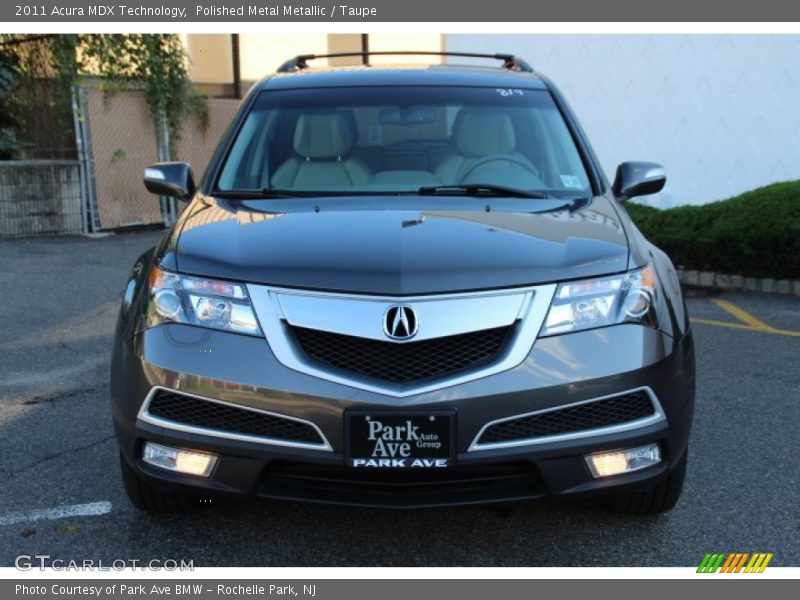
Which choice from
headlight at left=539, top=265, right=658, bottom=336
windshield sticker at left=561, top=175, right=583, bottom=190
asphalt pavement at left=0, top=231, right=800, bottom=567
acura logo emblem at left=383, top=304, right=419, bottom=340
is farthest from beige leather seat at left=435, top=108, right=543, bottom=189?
asphalt pavement at left=0, top=231, right=800, bottom=567

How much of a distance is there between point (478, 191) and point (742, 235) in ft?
18.0

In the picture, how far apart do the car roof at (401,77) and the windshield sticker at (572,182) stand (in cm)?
72

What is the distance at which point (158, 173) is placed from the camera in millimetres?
4156

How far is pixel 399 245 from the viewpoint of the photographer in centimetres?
302

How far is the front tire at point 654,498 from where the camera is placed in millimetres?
3277

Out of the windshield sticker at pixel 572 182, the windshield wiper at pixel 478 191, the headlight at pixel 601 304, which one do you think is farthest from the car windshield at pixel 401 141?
the headlight at pixel 601 304

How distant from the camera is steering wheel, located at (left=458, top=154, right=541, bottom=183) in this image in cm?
402

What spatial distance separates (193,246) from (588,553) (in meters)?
1.77

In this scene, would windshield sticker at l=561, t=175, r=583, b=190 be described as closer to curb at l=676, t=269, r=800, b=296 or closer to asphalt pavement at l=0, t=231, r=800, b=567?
asphalt pavement at l=0, t=231, r=800, b=567

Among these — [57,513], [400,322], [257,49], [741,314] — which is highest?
[257,49]

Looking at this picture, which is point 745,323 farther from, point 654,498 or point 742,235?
point 654,498

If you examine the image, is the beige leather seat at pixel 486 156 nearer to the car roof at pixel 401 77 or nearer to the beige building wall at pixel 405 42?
the car roof at pixel 401 77

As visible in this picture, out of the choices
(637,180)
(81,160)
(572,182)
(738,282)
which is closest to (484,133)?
(572,182)
